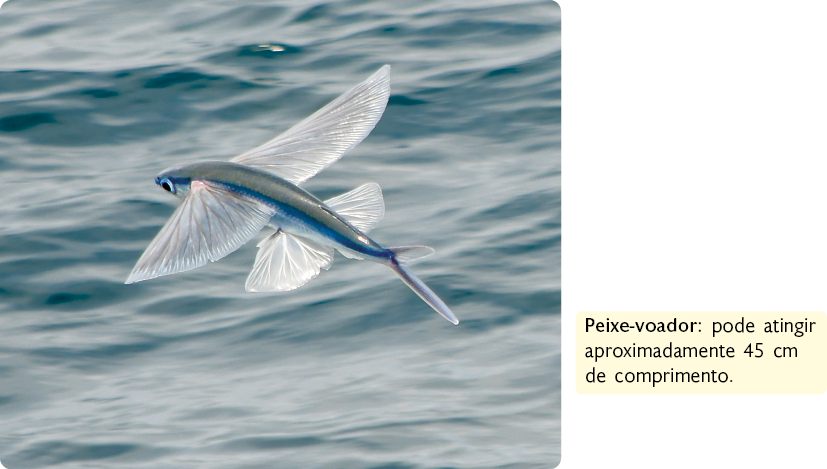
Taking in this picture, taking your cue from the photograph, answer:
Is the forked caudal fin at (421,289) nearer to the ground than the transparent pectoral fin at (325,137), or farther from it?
nearer to the ground

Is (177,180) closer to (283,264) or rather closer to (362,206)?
(283,264)

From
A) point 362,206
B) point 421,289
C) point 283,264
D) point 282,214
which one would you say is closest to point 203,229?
point 282,214

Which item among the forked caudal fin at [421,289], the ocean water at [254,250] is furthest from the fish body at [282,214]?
the ocean water at [254,250]

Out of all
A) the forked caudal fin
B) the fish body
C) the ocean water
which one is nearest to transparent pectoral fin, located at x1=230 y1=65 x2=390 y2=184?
the fish body

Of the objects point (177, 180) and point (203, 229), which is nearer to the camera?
point (203, 229)

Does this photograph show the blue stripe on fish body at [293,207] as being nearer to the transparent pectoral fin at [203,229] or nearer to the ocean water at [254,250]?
the transparent pectoral fin at [203,229]

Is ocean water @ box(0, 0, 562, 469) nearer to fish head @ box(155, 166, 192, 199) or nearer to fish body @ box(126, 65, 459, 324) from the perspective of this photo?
fish body @ box(126, 65, 459, 324)

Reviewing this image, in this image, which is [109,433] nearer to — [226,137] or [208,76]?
[226,137]
